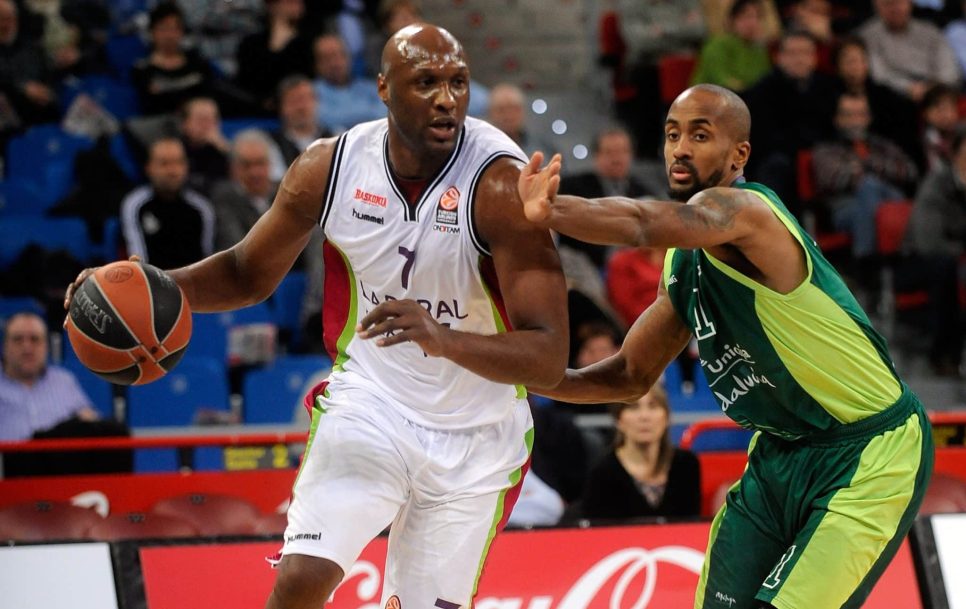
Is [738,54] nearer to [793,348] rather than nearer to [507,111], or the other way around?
[507,111]

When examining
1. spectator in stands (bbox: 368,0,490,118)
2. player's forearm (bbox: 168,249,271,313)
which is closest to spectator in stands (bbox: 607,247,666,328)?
spectator in stands (bbox: 368,0,490,118)

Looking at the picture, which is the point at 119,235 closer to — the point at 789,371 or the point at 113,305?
the point at 113,305

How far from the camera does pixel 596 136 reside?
421 inches

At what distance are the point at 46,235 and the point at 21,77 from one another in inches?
71.3

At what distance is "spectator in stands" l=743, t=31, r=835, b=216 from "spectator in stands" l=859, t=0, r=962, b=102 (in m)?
1.19

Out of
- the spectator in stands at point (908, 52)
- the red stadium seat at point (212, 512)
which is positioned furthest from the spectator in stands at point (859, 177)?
the red stadium seat at point (212, 512)

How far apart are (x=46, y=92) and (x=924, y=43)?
7205 mm

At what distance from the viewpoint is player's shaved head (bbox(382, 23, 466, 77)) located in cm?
425

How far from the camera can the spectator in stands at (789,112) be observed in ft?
34.7

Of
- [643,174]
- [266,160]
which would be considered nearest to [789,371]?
[266,160]

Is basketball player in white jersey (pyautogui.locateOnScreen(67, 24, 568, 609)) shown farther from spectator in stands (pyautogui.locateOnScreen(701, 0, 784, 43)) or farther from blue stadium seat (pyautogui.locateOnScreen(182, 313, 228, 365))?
spectator in stands (pyautogui.locateOnScreen(701, 0, 784, 43))

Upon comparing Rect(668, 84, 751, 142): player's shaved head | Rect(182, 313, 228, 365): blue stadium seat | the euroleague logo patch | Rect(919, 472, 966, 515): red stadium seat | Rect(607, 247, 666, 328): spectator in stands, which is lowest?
Rect(919, 472, 966, 515): red stadium seat

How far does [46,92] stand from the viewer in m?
10.5

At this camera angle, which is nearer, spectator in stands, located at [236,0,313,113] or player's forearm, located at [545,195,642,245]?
player's forearm, located at [545,195,642,245]
